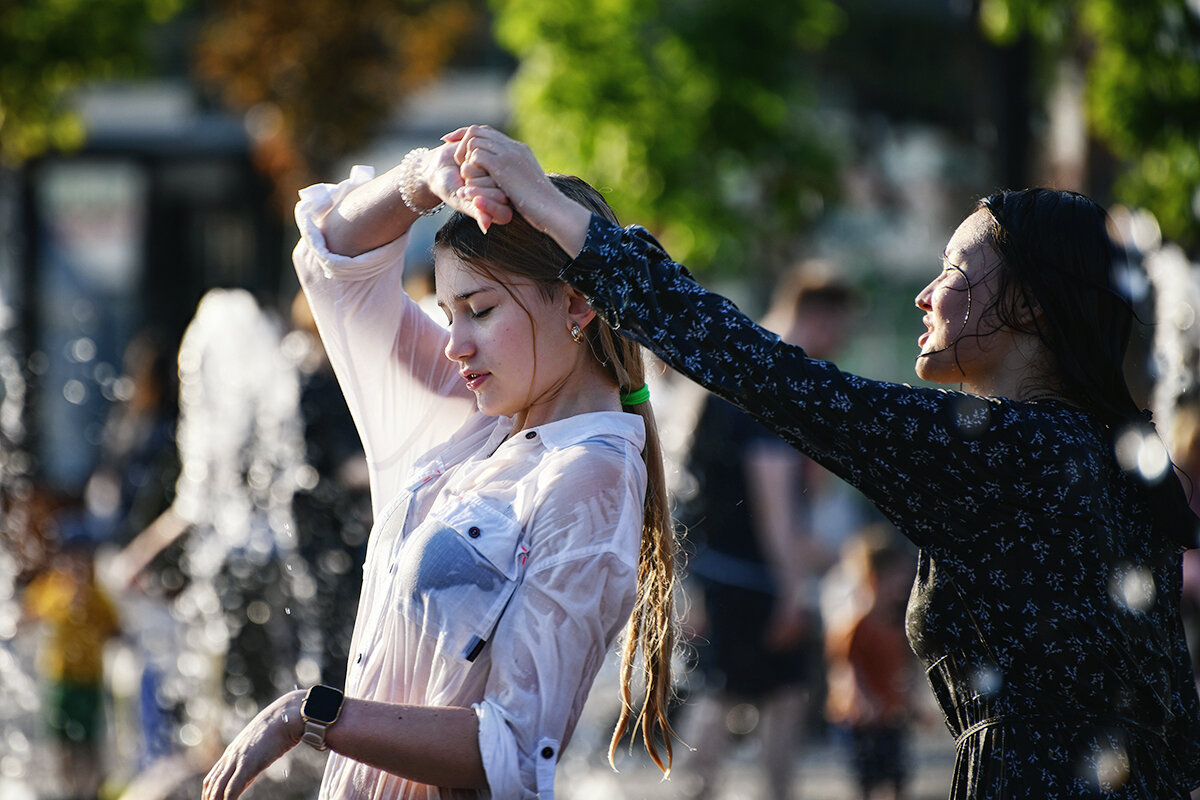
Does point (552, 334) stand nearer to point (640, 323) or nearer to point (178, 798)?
point (640, 323)

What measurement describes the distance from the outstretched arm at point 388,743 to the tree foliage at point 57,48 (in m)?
9.28

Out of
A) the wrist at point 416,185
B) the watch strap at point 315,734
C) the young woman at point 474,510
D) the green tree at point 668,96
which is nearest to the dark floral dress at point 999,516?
the young woman at point 474,510

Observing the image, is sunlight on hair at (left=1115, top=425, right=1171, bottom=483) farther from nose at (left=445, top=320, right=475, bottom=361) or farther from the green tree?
the green tree

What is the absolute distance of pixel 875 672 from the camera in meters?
6.33

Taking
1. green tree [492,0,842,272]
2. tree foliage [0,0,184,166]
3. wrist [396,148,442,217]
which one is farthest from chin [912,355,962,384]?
tree foliage [0,0,184,166]

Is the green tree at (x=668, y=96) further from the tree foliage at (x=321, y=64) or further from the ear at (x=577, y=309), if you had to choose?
the ear at (x=577, y=309)

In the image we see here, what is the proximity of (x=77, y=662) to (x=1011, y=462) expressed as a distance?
5.71 metres

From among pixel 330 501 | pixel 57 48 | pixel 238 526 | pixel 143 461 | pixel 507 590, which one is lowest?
pixel 143 461

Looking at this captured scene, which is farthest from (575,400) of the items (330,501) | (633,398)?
(330,501)

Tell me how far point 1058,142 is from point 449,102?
7781 mm

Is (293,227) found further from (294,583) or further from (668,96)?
(294,583)

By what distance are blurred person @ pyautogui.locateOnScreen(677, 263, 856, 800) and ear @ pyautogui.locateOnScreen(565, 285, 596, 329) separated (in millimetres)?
3114

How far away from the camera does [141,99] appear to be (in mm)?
15469

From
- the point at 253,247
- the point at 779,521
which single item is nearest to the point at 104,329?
the point at 253,247
